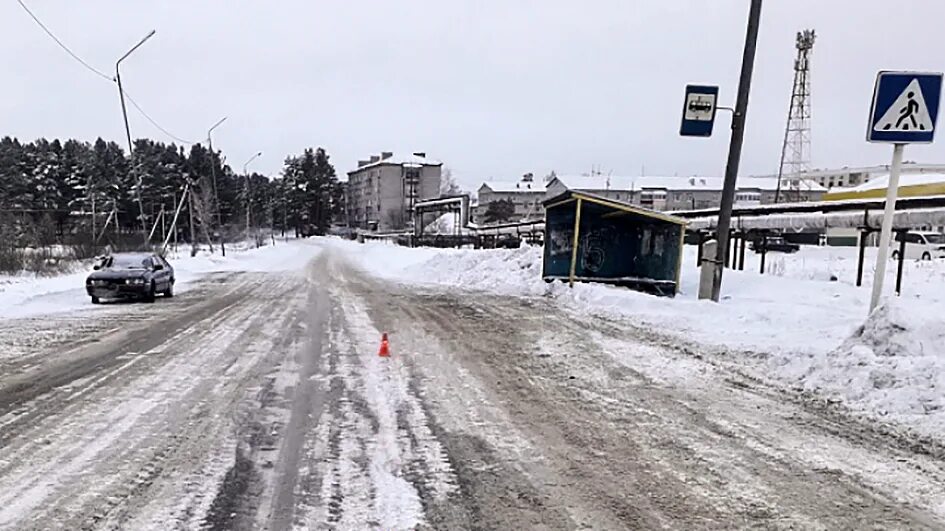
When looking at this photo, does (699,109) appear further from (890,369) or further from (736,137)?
(890,369)

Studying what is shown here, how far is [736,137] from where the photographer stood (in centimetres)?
1339

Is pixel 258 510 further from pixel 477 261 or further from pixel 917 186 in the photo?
pixel 917 186

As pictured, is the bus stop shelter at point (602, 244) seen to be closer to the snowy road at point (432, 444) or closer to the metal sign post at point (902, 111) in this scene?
the snowy road at point (432, 444)

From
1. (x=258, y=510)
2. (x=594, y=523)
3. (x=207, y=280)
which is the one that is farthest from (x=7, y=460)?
(x=207, y=280)

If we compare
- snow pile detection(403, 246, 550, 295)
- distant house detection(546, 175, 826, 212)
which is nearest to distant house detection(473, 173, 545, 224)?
distant house detection(546, 175, 826, 212)

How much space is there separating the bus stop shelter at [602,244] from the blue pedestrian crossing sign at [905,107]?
10.1 metres

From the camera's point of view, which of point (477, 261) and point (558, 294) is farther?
point (477, 261)

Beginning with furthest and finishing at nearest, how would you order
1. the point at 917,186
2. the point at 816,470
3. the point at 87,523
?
the point at 917,186
the point at 816,470
the point at 87,523

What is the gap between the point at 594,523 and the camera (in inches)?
160

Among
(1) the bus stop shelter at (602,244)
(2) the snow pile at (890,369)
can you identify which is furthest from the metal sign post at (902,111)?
(1) the bus stop shelter at (602,244)

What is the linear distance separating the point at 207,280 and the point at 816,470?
2785 centimetres

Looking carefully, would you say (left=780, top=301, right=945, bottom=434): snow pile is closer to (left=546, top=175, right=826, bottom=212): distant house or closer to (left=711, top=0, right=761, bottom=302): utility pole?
(left=711, top=0, right=761, bottom=302): utility pole

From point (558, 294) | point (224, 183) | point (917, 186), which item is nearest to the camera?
point (558, 294)

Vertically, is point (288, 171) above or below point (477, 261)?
above
